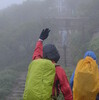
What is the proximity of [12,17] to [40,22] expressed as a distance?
168 inches

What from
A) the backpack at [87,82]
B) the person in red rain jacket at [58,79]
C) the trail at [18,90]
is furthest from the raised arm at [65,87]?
the trail at [18,90]

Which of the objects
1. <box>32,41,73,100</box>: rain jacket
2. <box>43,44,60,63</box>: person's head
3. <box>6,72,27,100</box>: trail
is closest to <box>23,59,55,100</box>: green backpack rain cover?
<box>32,41,73,100</box>: rain jacket

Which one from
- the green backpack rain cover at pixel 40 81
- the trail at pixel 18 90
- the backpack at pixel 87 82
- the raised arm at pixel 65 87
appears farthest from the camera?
the trail at pixel 18 90

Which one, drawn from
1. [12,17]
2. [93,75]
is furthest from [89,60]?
[12,17]

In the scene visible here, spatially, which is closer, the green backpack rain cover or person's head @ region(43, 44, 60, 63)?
the green backpack rain cover

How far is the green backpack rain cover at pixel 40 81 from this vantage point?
→ 2.58 meters

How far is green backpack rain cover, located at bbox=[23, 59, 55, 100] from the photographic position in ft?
8.48

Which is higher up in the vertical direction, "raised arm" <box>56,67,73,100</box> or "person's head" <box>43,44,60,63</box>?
"person's head" <box>43,44,60,63</box>

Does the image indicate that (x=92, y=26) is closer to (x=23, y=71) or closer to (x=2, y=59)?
(x=23, y=71)

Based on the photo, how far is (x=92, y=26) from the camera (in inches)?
495

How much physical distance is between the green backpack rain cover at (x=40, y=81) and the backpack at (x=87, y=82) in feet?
1.41

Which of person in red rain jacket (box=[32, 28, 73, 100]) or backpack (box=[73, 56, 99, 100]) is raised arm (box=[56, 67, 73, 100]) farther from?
backpack (box=[73, 56, 99, 100])

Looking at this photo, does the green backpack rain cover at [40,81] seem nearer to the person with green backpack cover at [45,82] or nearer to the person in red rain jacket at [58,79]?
→ the person with green backpack cover at [45,82]

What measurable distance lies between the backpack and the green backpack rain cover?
1.41 feet
